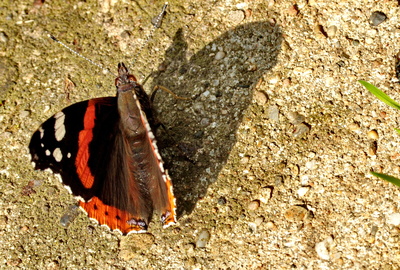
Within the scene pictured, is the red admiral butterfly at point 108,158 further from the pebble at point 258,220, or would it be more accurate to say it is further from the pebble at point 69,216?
the pebble at point 258,220

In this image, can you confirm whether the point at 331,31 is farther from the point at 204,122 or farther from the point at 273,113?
the point at 204,122

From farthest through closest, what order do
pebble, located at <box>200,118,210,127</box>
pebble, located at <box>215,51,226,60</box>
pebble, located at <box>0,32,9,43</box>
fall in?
pebble, located at <box>0,32,9,43</box> < pebble, located at <box>215,51,226,60</box> < pebble, located at <box>200,118,210,127</box>

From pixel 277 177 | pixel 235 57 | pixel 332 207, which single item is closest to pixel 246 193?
pixel 277 177

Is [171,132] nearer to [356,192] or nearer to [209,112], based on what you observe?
[209,112]

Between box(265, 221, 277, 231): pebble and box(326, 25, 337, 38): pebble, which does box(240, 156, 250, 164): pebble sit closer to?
box(265, 221, 277, 231): pebble

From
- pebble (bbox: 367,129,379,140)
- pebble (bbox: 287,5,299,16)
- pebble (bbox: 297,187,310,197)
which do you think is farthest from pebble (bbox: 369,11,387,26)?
pebble (bbox: 297,187,310,197)

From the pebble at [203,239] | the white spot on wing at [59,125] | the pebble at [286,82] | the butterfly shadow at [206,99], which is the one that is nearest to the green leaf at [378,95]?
the pebble at [286,82]

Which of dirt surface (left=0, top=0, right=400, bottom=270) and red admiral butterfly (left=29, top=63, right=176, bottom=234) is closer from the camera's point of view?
dirt surface (left=0, top=0, right=400, bottom=270)
